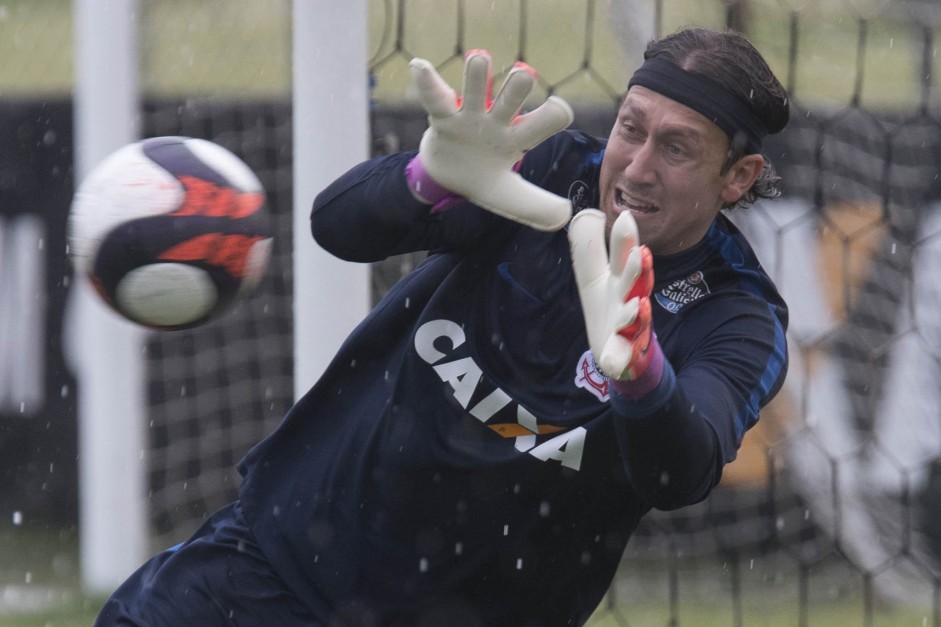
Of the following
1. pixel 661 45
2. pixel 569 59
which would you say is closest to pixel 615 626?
pixel 661 45

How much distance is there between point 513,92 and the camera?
7.28 feet

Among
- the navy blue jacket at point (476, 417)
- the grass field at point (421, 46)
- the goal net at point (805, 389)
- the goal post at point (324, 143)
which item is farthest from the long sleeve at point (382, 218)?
the grass field at point (421, 46)

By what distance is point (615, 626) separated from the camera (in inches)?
198

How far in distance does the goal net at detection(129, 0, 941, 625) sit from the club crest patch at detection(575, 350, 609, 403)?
2.71 meters

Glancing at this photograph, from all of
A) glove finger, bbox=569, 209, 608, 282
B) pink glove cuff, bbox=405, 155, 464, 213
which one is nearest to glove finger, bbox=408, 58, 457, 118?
pink glove cuff, bbox=405, 155, 464, 213

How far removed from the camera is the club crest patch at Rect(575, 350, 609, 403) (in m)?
2.44

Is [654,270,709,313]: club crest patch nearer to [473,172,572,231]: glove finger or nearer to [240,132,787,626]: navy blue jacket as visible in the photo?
[240,132,787,626]: navy blue jacket

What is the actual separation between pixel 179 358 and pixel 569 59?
5354 millimetres

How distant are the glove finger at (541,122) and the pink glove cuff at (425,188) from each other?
6.1 inches

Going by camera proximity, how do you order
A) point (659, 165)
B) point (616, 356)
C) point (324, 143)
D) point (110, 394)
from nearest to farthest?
point (616, 356) < point (659, 165) < point (324, 143) < point (110, 394)

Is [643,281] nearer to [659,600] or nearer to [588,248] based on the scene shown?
[588,248]

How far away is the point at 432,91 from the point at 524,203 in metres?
0.25

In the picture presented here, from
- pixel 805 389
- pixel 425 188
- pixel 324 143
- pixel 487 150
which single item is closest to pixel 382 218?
pixel 425 188

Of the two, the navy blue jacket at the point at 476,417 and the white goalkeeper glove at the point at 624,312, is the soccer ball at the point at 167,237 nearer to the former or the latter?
the navy blue jacket at the point at 476,417
